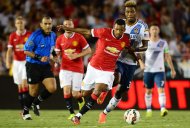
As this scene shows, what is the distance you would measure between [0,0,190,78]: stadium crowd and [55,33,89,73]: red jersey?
7.50m

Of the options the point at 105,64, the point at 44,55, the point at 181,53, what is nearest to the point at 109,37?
the point at 105,64

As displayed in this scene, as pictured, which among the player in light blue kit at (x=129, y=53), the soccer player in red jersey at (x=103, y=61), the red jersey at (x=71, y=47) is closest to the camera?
the soccer player in red jersey at (x=103, y=61)

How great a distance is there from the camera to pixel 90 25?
25.6m

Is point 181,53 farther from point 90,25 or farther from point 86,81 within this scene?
point 86,81

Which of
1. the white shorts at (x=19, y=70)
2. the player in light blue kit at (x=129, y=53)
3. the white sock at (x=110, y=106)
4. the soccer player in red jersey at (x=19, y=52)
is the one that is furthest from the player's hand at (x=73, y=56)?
the white shorts at (x=19, y=70)

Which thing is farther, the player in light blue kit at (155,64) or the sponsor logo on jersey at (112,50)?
the player in light blue kit at (155,64)

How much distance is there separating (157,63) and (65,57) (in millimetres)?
2816

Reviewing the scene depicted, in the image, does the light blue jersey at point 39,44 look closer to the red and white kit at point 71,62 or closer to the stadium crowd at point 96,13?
the red and white kit at point 71,62

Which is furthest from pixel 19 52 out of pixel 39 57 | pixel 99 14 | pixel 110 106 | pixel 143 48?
pixel 99 14

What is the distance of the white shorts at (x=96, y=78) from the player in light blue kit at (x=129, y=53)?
83cm

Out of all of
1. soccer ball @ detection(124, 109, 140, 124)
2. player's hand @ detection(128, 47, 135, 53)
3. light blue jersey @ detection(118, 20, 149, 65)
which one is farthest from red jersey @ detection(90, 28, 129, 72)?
soccer ball @ detection(124, 109, 140, 124)

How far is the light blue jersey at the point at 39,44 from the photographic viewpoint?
53.3ft

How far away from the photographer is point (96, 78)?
14.7 m

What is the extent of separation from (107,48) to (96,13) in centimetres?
1158
